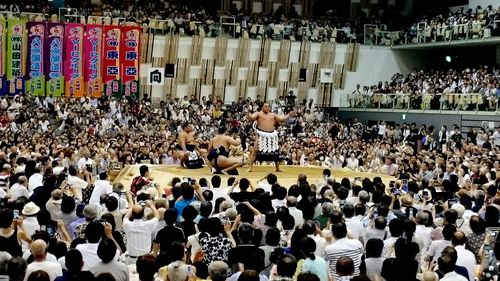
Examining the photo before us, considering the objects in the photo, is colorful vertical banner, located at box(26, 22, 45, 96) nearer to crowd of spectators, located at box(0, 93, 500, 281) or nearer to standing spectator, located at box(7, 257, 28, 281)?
crowd of spectators, located at box(0, 93, 500, 281)

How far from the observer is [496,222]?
857cm

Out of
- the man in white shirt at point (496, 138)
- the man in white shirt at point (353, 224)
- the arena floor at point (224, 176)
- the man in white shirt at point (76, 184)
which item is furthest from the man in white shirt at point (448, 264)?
the man in white shirt at point (496, 138)

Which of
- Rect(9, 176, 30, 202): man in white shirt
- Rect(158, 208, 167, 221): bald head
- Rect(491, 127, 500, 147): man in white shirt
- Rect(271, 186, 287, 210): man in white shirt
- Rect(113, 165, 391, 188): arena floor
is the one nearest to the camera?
Rect(158, 208, 167, 221): bald head

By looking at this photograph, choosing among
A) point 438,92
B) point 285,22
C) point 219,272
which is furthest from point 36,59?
point 219,272

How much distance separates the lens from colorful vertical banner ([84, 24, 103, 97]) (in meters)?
26.9

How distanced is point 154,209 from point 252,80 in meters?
23.4

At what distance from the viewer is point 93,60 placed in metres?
27.0

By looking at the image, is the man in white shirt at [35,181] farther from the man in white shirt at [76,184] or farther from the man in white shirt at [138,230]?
the man in white shirt at [138,230]

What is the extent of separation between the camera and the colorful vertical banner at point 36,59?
25.9 metres

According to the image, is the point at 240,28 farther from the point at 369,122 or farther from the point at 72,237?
the point at 72,237

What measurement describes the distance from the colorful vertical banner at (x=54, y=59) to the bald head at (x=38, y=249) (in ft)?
67.3

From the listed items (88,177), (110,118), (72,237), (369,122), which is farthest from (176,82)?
(72,237)

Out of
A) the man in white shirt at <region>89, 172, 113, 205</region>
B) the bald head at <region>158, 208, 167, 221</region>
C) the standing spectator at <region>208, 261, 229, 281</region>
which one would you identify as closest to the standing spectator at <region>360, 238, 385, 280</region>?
the standing spectator at <region>208, 261, 229, 281</region>

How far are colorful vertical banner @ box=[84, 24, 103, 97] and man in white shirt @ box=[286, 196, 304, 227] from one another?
18881 mm
